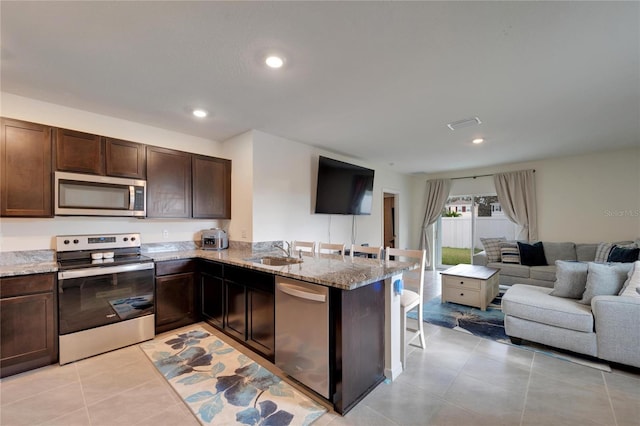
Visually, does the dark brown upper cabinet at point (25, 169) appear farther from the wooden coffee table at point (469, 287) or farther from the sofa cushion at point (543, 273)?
the sofa cushion at point (543, 273)

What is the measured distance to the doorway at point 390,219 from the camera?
6855 mm

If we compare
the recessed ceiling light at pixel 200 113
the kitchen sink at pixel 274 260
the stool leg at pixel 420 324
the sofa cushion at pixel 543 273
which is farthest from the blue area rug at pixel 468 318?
the recessed ceiling light at pixel 200 113

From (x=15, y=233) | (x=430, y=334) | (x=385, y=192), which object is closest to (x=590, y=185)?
(x=385, y=192)

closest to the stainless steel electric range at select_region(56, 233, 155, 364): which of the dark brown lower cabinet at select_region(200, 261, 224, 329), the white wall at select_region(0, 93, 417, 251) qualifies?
the white wall at select_region(0, 93, 417, 251)

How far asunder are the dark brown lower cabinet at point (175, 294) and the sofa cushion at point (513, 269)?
5138 millimetres

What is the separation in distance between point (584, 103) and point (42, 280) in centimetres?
548

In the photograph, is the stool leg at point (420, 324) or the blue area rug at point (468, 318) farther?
the blue area rug at point (468, 318)

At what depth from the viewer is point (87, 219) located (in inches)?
115

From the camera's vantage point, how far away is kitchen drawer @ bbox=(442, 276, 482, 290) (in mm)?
3793

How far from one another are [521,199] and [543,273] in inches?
71.3

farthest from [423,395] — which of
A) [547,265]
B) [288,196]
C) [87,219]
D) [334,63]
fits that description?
[547,265]

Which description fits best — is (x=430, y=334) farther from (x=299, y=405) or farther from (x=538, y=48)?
(x=538, y=48)

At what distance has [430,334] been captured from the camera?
300 centimetres

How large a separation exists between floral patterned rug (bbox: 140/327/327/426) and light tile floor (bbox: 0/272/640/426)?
0.31 ft
